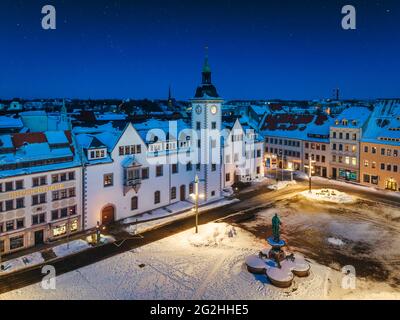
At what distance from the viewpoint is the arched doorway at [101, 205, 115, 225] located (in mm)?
50159

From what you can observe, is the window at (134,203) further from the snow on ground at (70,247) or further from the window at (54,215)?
the window at (54,215)

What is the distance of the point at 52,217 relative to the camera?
44500mm

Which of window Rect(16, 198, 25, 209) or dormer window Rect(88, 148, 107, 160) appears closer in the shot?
window Rect(16, 198, 25, 209)

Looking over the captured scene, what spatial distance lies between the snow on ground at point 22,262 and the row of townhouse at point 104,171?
280 cm

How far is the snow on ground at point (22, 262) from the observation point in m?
36.8

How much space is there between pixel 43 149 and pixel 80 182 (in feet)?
20.5

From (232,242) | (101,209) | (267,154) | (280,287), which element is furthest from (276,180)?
(280,287)

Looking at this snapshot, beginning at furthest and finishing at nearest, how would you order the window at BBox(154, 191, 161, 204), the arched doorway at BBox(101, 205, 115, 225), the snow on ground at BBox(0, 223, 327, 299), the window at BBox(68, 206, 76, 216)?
the window at BBox(154, 191, 161, 204) → the arched doorway at BBox(101, 205, 115, 225) → the window at BBox(68, 206, 76, 216) → the snow on ground at BBox(0, 223, 327, 299)

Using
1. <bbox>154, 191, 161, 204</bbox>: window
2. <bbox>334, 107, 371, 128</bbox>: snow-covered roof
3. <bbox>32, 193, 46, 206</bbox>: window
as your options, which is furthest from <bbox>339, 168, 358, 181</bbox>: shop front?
<bbox>32, 193, 46, 206</bbox>: window

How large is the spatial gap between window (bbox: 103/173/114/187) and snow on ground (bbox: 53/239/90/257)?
905 centimetres

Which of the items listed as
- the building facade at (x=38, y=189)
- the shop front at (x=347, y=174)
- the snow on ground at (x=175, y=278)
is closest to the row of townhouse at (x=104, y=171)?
the building facade at (x=38, y=189)

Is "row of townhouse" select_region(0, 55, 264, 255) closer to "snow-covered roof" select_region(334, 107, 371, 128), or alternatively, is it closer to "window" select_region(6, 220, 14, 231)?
"window" select_region(6, 220, 14, 231)

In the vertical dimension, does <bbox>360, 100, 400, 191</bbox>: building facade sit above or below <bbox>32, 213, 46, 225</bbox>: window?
above

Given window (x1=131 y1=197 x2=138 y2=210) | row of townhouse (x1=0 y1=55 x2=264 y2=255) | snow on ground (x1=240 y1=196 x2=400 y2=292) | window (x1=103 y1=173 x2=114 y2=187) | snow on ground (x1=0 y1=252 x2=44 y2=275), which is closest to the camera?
snow on ground (x1=0 y1=252 x2=44 y2=275)
